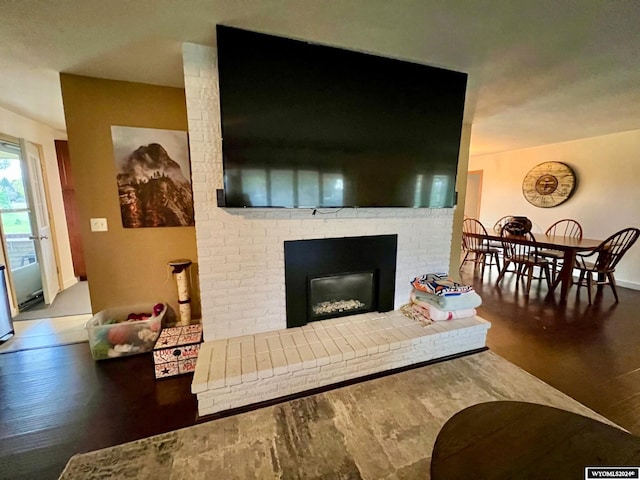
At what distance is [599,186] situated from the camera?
4188 millimetres

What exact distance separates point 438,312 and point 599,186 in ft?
13.3

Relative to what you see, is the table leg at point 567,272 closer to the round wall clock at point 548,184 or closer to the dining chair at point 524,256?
the dining chair at point 524,256

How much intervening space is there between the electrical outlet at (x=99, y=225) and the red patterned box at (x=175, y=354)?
1.15m

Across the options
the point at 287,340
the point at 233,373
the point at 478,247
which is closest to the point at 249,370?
the point at 233,373

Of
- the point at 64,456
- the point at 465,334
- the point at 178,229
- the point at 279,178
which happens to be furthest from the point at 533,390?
the point at 178,229

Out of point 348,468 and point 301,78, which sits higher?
point 301,78

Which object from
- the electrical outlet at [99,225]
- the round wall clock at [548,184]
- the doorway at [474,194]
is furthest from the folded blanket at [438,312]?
the doorway at [474,194]

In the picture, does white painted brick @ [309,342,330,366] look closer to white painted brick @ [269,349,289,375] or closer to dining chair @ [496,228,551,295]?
white painted brick @ [269,349,289,375]

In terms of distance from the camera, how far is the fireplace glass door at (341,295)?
7.82 ft

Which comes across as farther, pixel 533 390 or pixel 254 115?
pixel 533 390

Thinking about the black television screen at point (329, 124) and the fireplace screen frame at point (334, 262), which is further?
the fireplace screen frame at point (334, 262)

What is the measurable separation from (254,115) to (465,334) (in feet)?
7.79

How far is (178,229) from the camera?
102 inches

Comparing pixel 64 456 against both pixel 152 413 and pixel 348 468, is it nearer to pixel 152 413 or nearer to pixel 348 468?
pixel 152 413
